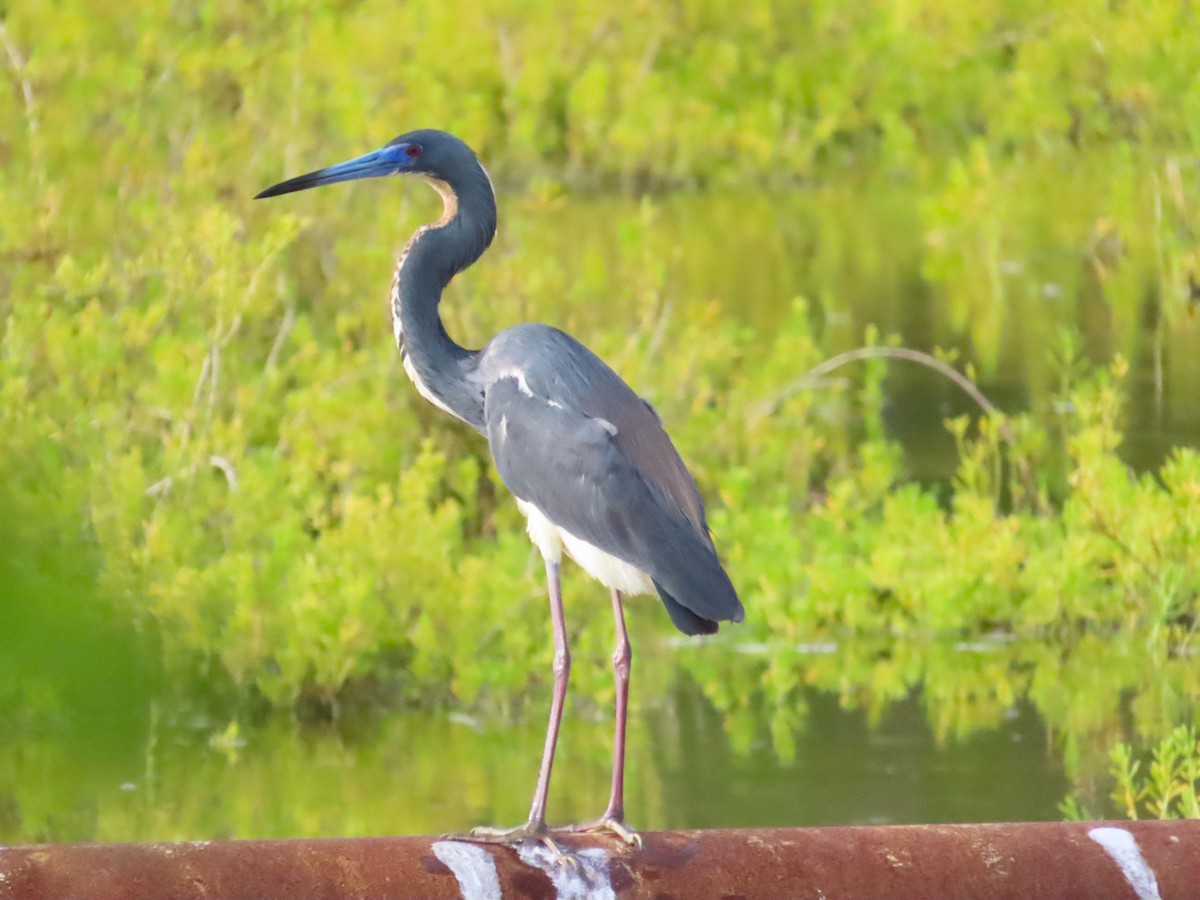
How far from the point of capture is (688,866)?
114 inches

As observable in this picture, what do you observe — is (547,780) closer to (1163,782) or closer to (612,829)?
(612,829)

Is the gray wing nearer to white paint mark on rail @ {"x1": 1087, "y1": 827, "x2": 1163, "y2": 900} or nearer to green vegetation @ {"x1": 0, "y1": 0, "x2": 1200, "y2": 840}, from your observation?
white paint mark on rail @ {"x1": 1087, "y1": 827, "x2": 1163, "y2": 900}

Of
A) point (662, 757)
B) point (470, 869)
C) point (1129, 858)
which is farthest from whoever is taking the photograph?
point (662, 757)

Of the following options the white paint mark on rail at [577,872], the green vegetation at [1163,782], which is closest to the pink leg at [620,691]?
the white paint mark on rail at [577,872]

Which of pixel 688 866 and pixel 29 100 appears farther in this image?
pixel 29 100

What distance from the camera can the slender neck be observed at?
3910mm

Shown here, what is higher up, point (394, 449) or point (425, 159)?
point (425, 159)

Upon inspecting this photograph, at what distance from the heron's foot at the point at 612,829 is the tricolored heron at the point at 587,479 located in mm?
11

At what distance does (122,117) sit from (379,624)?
2791 millimetres

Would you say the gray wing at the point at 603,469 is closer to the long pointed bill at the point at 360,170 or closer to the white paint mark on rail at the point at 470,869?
the long pointed bill at the point at 360,170

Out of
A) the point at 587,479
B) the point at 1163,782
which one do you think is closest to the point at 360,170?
the point at 587,479

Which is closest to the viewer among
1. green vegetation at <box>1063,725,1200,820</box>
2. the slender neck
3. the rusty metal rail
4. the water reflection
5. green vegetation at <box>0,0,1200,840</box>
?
the rusty metal rail

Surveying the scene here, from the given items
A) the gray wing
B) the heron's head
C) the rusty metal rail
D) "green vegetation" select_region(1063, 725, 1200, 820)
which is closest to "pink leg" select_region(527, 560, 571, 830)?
the gray wing

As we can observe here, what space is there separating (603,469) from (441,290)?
0.68 meters
